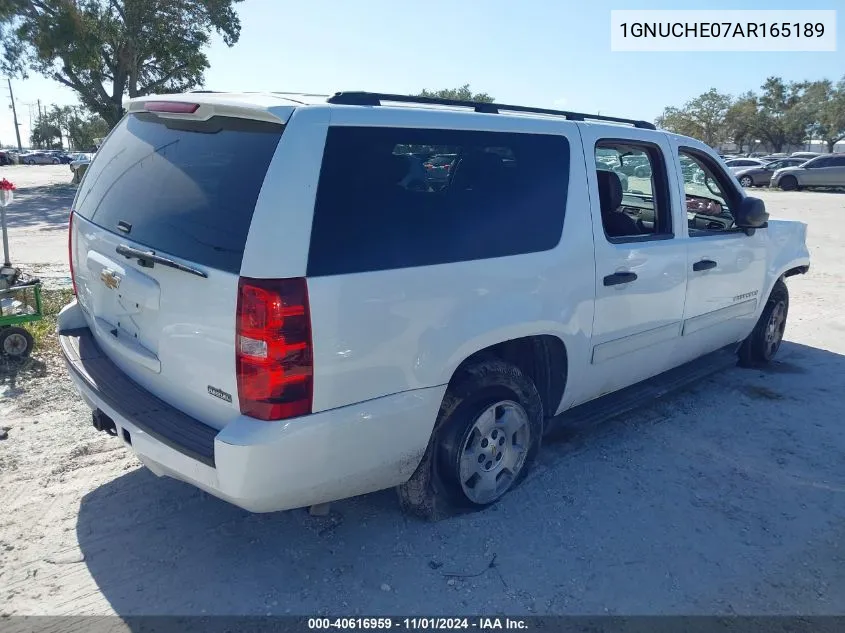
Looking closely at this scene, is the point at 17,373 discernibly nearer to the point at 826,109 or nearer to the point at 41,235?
the point at 41,235

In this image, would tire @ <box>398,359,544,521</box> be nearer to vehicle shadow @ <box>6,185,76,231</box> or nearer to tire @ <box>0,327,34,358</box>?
tire @ <box>0,327,34,358</box>

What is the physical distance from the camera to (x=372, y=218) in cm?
254

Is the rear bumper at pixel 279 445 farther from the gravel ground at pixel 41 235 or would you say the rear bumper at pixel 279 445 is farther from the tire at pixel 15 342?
the gravel ground at pixel 41 235

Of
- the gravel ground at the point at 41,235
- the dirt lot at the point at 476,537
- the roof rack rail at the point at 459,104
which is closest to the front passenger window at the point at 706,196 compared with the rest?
the roof rack rail at the point at 459,104

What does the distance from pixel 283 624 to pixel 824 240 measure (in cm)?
1460

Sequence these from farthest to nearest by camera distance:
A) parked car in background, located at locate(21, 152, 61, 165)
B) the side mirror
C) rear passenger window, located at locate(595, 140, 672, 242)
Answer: parked car in background, located at locate(21, 152, 61, 165) → the side mirror → rear passenger window, located at locate(595, 140, 672, 242)

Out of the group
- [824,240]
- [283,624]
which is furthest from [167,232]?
[824,240]

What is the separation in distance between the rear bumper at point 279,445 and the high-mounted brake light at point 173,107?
4.08ft

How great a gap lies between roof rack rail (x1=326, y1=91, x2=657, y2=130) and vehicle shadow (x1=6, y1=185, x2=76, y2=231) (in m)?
12.3

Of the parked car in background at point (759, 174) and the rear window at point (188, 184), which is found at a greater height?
the parked car in background at point (759, 174)

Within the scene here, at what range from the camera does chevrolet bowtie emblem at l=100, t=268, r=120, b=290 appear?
2902 mm

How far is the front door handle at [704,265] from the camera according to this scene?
4.22 metres

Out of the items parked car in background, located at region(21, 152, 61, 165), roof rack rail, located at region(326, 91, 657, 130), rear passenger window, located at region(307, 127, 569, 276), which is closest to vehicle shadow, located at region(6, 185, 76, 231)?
roof rack rail, located at region(326, 91, 657, 130)

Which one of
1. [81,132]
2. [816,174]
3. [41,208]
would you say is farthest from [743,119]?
[81,132]
